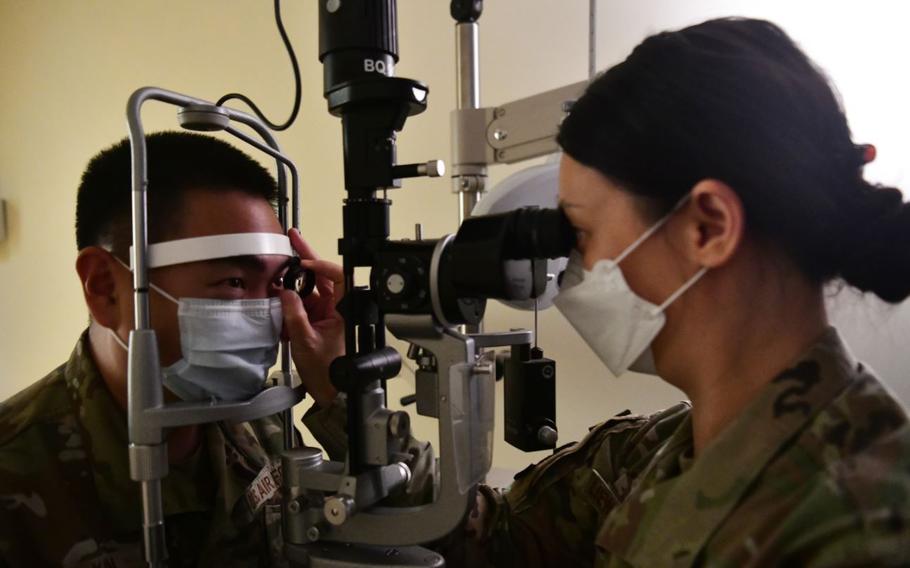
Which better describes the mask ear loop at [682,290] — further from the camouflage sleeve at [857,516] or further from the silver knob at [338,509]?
the silver knob at [338,509]

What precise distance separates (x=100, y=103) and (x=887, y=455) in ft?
8.82

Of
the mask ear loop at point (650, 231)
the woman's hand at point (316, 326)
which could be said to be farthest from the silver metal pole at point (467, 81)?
the mask ear loop at point (650, 231)

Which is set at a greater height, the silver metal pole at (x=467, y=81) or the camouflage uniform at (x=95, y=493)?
the silver metal pole at (x=467, y=81)

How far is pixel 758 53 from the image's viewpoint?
2.02 ft

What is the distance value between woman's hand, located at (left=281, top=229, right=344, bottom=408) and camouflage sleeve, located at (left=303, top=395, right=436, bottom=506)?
2cm

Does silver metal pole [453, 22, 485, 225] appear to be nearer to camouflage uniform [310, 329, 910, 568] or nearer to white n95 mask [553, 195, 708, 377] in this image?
white n95 mask [553, 195, 708, 377]

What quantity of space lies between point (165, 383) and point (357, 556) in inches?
14.9

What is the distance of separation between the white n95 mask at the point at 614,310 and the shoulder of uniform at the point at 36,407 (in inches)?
31.3

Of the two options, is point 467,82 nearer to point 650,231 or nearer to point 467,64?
point 467,64

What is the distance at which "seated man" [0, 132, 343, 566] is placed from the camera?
0.88 metres

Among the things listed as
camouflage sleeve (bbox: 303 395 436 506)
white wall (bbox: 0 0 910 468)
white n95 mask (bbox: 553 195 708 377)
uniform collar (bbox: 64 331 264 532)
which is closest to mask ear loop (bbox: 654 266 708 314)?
white n95 mask (bbox: 553 195 708 377)

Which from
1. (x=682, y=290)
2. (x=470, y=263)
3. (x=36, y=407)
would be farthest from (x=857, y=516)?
(x=36, y=407)

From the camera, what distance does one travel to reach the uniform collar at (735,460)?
0.58 m

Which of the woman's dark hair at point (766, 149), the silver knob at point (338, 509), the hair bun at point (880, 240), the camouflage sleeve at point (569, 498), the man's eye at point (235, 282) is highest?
→ the woman's dark hair at point (766, 149)
